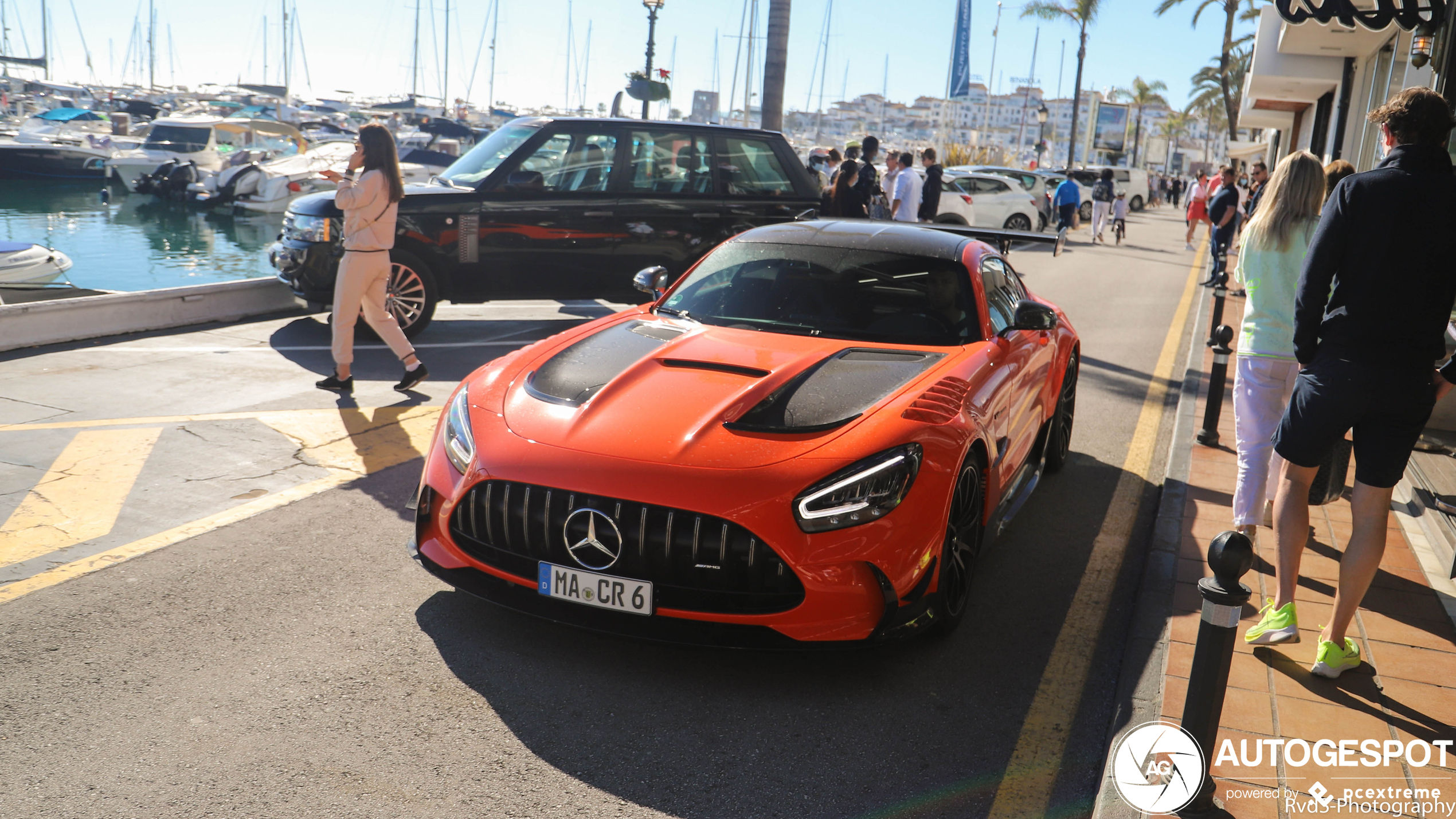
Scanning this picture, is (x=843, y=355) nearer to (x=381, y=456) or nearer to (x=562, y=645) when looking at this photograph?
(x=562, y=645)

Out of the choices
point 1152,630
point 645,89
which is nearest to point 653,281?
point 1152,630

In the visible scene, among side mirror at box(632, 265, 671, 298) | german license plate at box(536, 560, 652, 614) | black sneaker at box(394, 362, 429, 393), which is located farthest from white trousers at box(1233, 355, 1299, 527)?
black sneaker at box(394, 362, 429, 393)

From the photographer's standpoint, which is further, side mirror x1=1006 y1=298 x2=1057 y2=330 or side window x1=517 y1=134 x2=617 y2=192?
side window x1=517 y1=134 x2=617 y2=192

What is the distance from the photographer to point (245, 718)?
10.7 ft

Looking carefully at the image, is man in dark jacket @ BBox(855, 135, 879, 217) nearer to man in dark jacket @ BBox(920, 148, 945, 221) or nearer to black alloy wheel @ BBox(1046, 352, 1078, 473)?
man in dark jacket @ BBox(920, 148, 945, 221)

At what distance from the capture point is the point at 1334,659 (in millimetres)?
3781

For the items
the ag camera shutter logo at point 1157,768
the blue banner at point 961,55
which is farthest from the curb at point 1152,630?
the blue banner at point 961,55

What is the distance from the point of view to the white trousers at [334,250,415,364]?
24.0 ft

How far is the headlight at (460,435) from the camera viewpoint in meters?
3.81

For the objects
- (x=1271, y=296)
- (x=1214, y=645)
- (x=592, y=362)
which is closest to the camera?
(x=1214, y=645)

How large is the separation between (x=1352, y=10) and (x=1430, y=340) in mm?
6945

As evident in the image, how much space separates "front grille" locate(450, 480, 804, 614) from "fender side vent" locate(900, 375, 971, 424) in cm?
80

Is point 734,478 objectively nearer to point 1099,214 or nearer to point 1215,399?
point 1215,399

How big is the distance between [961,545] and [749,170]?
7.17 m
